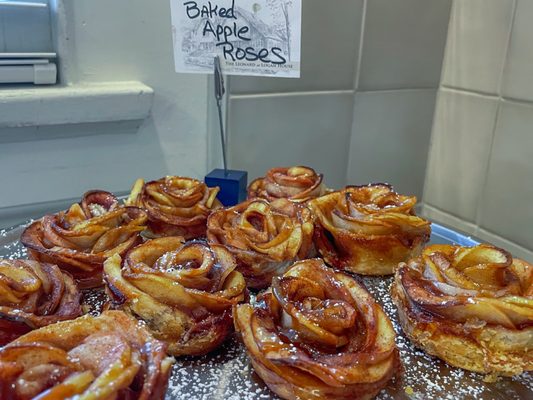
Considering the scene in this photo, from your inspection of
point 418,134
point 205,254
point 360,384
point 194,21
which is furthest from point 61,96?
point 418,134

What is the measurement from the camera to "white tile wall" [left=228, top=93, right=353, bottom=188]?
1.80 metres

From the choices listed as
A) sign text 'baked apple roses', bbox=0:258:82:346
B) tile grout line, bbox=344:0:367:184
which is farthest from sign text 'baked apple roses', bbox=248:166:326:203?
tile grout line, bbox=344:0:367:184

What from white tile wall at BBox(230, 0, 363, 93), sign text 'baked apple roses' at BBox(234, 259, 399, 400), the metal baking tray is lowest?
the metal baking tray

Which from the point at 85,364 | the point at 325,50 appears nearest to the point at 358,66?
the point at 325,50

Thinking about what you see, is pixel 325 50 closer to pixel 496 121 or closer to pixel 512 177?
pixel 496 121

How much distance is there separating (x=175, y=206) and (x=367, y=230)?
44 centimetres

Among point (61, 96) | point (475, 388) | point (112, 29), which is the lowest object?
point (475, 388)

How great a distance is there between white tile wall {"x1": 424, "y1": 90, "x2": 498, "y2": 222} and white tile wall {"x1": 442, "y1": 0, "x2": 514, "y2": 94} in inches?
2.2

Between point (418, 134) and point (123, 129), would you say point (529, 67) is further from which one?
point (123, 129)

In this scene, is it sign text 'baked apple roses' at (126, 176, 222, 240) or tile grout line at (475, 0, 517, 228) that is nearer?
sign text 'baked apple roses' at (126, 176, 222, 240)

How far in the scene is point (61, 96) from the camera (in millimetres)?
1511

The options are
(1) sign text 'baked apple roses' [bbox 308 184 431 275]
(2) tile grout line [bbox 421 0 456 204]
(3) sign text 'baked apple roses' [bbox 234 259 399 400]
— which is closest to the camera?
(3) sign text 'baked apple roses' [bbox 234 259 399 400]

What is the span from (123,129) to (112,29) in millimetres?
281

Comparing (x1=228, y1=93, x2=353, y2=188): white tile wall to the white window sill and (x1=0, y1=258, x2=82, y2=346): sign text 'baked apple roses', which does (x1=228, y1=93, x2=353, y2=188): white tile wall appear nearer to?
the white window sill
